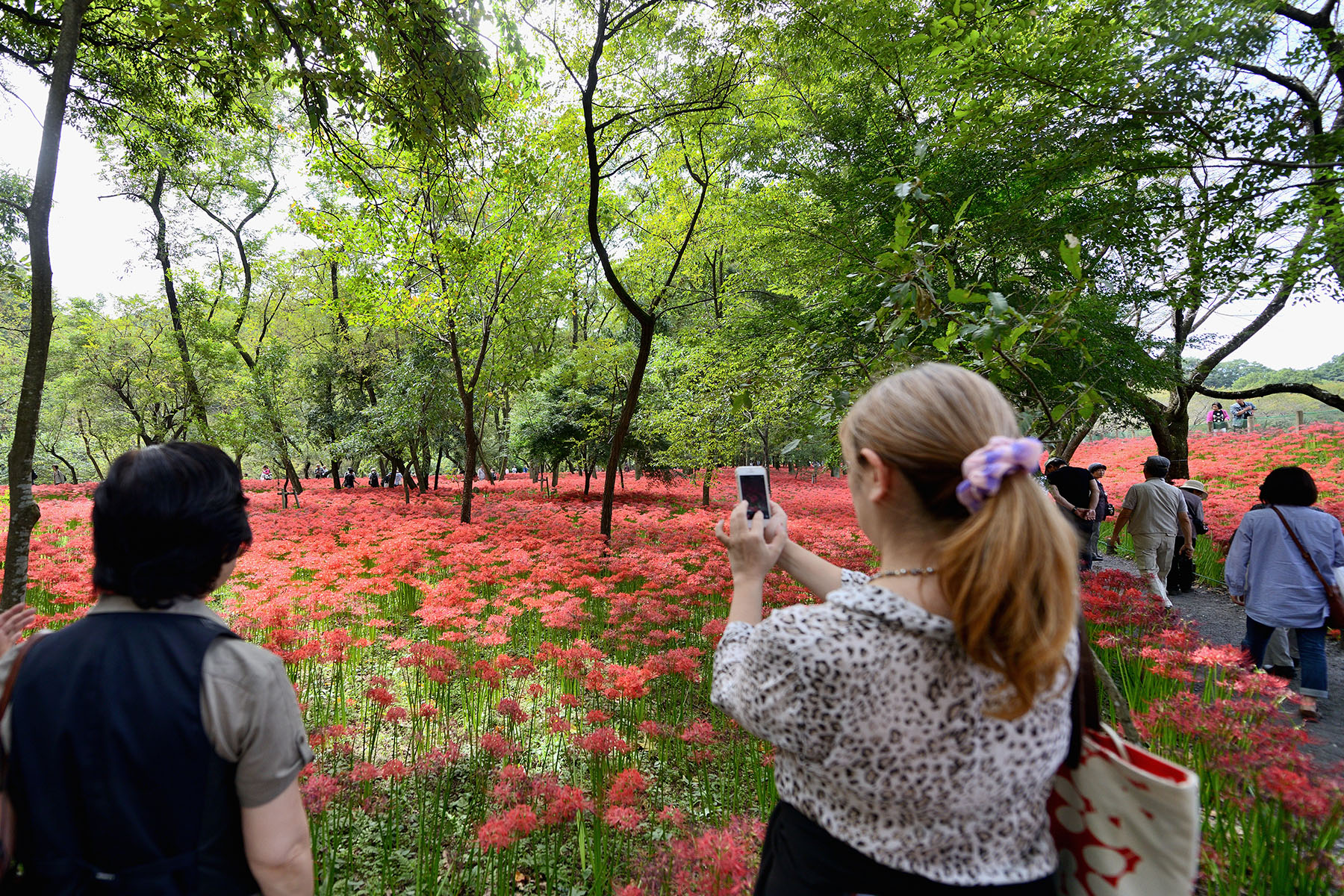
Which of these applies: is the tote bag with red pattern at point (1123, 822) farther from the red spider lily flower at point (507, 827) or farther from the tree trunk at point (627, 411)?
the tree trunk at point (627, 411)

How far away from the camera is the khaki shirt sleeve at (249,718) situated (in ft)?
3.61

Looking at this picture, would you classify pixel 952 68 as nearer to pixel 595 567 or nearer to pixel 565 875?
pixel 595 567

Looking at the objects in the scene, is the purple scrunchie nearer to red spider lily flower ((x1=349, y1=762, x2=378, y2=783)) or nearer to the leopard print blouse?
the leopard print blouse

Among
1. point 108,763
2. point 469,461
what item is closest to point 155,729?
point 108,763

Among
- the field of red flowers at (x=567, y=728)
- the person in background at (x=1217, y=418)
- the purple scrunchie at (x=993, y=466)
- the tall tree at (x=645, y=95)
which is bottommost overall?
the field of red flowers at (x=567, y=728)

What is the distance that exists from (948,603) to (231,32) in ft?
18.3

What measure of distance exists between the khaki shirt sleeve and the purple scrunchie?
1318 mm

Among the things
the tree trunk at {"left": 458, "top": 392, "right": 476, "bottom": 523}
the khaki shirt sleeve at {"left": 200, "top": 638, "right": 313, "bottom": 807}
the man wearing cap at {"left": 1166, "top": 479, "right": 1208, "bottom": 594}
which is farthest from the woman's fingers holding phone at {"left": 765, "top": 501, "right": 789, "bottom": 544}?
the tree trunk at {"left": 458, "top": 392, "right": 476, "bottom": 523}

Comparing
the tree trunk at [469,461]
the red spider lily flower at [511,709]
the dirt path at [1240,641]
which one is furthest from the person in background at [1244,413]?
the red spider lily flower at [511,709]

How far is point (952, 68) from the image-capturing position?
4.44 m

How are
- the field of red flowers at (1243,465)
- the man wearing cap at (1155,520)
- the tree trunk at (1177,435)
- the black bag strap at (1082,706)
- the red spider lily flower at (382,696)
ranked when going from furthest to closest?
the field of red flowers at (1243,465) → the tree trunk at (1177,435) → the man wearing cap at (1155,520) → the red spider lily flower at (382,696) → the black bag strap at (1082,706)

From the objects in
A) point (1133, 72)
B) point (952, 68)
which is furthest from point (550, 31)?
point (1133, 72)

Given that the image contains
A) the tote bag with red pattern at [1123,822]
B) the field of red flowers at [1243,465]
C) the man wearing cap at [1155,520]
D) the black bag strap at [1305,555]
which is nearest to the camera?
the tote bag with red pattern at [1123,822]

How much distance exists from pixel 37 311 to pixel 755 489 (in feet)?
15.8
